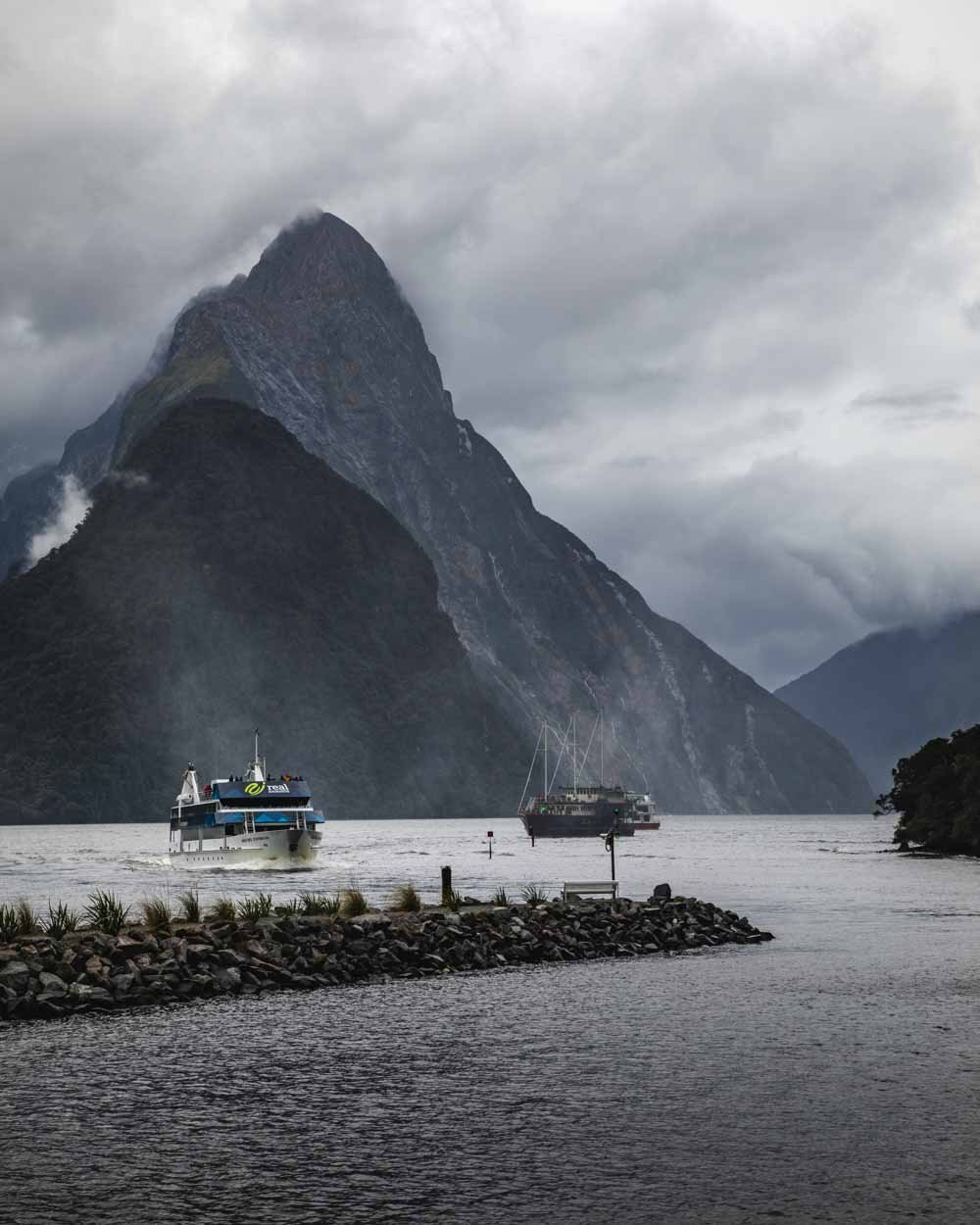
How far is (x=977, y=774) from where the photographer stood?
120 m

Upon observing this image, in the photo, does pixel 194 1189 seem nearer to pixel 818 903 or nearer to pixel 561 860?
pixel 818 903

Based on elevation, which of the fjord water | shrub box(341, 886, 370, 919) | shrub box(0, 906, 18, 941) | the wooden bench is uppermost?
shrub box(0, 906, 18, 941)

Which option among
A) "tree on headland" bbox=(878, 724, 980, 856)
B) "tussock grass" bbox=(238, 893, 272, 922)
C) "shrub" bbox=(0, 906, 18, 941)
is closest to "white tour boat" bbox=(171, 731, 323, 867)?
"tree on headland" bbox=(878, 724, 980, 856)

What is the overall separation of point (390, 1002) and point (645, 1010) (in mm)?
5068

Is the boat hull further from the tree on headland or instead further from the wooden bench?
the wooden bench

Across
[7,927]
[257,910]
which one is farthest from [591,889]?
[7,927]

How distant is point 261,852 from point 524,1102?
317 feet

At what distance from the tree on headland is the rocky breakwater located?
83017 mm

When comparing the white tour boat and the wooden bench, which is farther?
the white tour boat

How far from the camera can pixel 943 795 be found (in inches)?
5290

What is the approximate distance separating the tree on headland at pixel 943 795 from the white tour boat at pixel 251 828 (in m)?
54.2

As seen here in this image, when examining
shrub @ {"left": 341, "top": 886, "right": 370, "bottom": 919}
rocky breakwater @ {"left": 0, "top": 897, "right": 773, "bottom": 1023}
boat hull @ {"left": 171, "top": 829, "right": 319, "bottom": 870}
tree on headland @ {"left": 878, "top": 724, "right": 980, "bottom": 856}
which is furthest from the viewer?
tree on headland @ {"left": 878, "top": 724, "right": 980, "bottom": 856}

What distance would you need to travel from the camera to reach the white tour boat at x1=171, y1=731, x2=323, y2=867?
4365 inches

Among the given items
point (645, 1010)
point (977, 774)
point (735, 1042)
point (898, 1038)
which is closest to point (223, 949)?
point (645, 1010)
